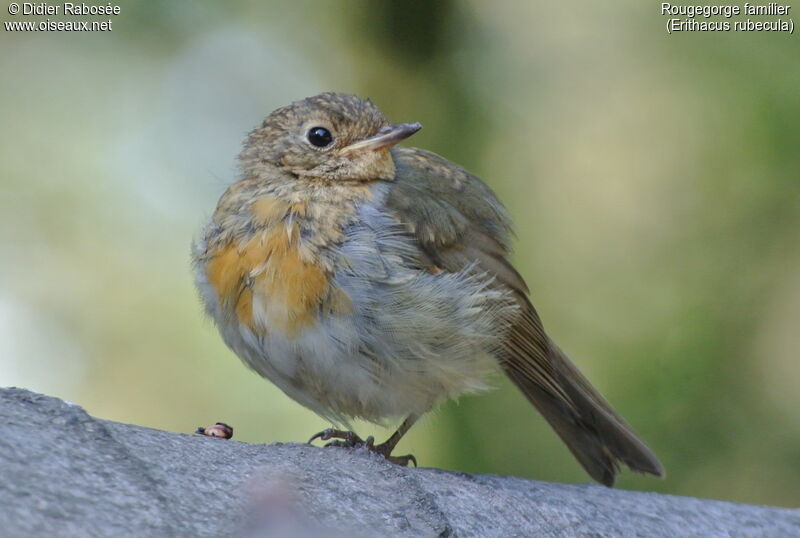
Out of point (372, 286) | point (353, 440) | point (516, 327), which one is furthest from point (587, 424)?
point (372, 286)

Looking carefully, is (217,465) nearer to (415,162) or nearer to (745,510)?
(745,510)

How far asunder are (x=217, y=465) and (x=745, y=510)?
1766 millimetres

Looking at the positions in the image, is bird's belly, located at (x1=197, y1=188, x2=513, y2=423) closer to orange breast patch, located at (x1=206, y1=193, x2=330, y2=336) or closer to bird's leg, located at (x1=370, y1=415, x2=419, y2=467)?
orange breast patch, located at (x1=206, y1=193, x2=330, y2=336)

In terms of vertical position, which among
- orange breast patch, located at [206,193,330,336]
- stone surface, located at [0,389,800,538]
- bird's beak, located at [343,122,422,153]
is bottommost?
stone surface, located at [0,389,800,538]

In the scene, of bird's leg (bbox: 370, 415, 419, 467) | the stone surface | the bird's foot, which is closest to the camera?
the stone surface

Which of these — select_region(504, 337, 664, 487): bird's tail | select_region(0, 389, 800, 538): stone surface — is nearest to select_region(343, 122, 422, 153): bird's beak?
select_region(504, 337, 664, 487): bird's tail

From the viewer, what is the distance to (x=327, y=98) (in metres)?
4.44

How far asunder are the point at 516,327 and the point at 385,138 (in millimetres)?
911

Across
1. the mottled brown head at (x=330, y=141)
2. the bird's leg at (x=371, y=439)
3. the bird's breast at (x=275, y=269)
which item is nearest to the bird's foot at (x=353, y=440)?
the bird's leg at (x=371, y=439)

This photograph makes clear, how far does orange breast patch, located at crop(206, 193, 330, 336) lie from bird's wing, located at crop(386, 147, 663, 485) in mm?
510

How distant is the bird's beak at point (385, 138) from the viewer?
4195 mm

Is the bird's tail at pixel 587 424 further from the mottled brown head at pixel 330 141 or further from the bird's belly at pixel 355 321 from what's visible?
the mottled brown head at pixel 330 141

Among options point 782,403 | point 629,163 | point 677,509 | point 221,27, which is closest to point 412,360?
point 677,509

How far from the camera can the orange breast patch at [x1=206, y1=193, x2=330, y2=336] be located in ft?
12.0
